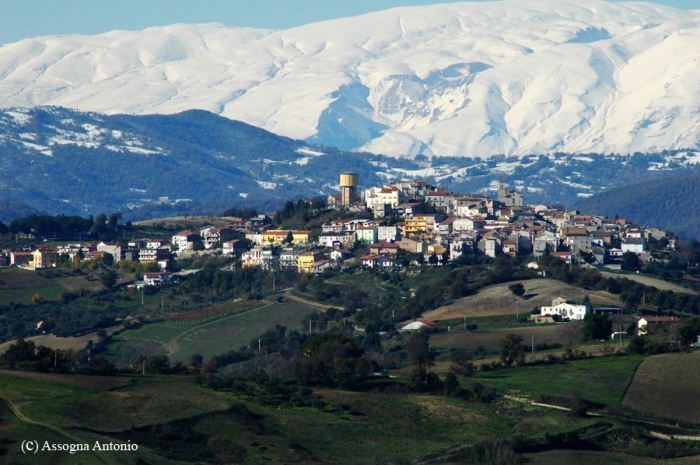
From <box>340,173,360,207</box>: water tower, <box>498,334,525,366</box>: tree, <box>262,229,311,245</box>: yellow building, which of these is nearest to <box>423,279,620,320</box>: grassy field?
<box>498,334,525,366</box>: tree

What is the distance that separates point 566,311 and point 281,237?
36.3 meters

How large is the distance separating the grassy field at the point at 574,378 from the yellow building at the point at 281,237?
47.7 metres

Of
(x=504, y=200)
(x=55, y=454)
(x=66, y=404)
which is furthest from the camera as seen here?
(x=504, y=200)

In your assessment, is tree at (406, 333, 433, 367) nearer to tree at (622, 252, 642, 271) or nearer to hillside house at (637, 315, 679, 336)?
hillside house at (637, 315, 679, 336)

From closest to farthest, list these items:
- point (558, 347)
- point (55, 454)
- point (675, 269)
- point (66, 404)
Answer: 1. point (55, 454)
2. point (66, 404)
3. point (558, 347)
4. point (675, 269)

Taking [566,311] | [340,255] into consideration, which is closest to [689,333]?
[566,311]

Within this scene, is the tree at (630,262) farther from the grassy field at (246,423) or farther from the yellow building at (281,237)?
the grassy field at (246,423)

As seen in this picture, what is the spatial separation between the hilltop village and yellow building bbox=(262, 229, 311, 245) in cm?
10

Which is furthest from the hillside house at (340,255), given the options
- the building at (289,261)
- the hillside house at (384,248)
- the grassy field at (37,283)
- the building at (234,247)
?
the grassy field at (37,283)

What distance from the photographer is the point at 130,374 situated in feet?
163

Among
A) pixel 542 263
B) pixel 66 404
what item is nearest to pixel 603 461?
pixel 66 404

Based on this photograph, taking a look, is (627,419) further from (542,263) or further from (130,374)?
(542,263)

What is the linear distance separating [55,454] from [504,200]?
88041mm

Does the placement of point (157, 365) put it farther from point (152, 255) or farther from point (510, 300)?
point (152, 255)
